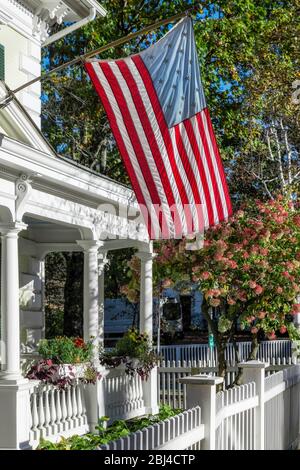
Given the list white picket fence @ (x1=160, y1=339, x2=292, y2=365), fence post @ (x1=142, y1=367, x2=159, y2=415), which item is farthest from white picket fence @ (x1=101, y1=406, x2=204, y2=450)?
white picket fence @ (x1=160, y1=339, x2=292, y2=365)

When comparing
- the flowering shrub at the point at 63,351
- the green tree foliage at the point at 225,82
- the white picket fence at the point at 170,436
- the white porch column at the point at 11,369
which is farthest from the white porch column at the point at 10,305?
the green tree foliage at the point at 225,82

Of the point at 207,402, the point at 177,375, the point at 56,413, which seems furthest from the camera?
the point at 177,375

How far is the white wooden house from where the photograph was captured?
42.2 feet

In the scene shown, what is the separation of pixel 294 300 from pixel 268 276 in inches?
39.0

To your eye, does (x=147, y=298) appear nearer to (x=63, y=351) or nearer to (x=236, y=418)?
(x=63, y=351)

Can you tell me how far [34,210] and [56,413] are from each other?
9.91ft

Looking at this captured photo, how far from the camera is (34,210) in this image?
46.4 feet

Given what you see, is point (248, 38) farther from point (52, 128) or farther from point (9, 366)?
point (9, 366)

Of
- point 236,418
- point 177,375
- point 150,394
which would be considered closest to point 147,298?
point 150,394

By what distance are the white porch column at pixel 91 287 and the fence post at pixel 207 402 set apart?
24.2ft

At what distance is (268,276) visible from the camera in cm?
1841

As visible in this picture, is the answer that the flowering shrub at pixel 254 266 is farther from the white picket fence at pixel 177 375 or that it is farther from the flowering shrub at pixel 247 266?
the white picket fence at pixel 177 375

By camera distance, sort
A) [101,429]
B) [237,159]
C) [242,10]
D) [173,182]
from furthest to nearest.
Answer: [237,159] < [242,10] < [101,429] < [173,182]
